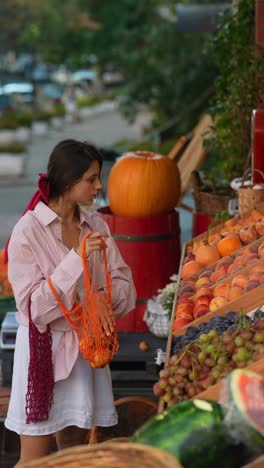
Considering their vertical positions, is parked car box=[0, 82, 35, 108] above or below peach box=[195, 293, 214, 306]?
below

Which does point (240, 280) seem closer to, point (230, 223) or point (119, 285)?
point (119, 285)

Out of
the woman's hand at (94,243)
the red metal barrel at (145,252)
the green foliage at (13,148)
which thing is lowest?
the green foliage at (13,148)

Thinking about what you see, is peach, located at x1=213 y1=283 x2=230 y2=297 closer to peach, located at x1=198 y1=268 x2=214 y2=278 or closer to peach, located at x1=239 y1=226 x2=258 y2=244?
peach, located at x1=198 y1=268 x2=214 y2=278

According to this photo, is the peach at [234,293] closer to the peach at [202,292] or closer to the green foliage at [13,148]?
the peach at [202,292]

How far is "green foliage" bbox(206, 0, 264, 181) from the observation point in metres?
7.75

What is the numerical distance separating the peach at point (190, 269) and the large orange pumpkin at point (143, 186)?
1523 mm

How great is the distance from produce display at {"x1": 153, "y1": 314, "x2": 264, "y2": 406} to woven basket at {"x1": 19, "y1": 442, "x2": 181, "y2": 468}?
0.81m

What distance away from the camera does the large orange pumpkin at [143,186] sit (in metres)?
6.99

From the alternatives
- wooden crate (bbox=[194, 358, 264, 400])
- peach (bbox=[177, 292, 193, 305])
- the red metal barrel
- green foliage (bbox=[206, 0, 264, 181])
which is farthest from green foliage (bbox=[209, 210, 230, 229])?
wooden crate (bbox=[194, 358, 264, 400])

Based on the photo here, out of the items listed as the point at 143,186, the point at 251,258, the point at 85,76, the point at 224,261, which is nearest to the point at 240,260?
the point at 251,258

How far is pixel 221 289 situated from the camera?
15.6 feet

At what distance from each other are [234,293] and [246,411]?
1687 mm

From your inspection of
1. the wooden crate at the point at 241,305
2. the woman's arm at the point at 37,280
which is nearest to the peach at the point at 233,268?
the wooden crate at the point at 241,305

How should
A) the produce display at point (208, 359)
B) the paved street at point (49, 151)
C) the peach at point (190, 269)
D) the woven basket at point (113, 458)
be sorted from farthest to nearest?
1. the paved street at point (49, 151)
2. the peach at point (190, 269)
3. the produce display at point (208, 359)
4. the woven basket at point (113, 458)
